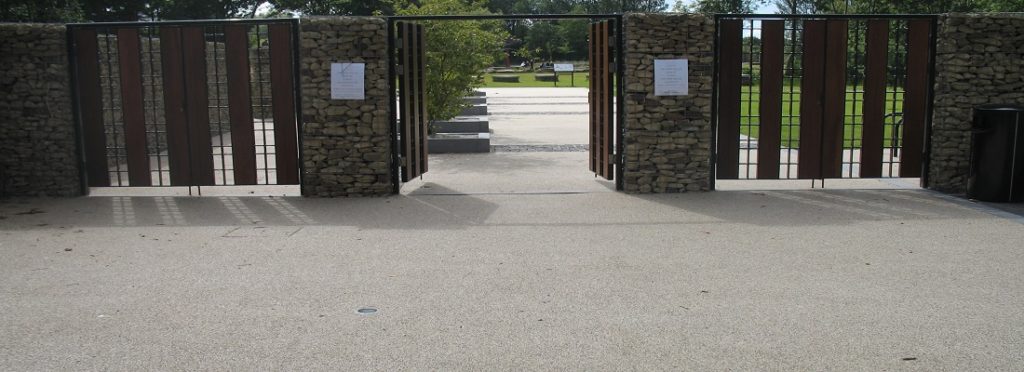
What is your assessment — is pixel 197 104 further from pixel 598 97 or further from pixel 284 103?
pixel 598 97

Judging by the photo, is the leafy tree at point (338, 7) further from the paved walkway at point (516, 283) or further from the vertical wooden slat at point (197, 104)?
the paved walkway at point (516, 283)

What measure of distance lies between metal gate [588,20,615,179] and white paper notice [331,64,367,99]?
278cm

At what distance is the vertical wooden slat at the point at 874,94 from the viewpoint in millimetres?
10477

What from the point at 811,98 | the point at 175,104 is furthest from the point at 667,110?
the point at 175,104

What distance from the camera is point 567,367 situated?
484 cm

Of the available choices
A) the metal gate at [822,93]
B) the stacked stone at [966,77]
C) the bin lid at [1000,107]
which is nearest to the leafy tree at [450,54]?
the metal gate at [822,93]

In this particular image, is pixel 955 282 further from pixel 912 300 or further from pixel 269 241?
Result: pixel 269 241

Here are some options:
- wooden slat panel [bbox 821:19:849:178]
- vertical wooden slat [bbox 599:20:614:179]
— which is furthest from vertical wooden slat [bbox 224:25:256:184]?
wooden slat panel [bbox 821:19:849:178]

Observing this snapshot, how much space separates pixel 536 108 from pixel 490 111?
1885 mm

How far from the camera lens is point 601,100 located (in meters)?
11.0

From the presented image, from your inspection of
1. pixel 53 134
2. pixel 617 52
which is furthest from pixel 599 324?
pixel 53 134

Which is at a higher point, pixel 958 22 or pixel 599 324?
pixel 958 22

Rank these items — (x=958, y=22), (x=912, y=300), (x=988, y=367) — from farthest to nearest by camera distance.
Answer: (x=958, y=22), (x=912, y=300), (x=988, y=367)

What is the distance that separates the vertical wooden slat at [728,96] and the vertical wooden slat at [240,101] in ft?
17.6
